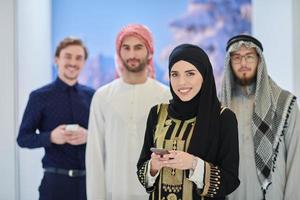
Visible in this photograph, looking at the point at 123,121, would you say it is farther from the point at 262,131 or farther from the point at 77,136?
the point at 262,131

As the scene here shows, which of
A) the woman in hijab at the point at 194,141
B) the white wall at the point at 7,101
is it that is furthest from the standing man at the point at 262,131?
the white wall at the point at 7,101

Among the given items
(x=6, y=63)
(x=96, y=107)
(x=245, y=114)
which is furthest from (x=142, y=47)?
(x=6, y=63)

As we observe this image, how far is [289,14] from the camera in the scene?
3.42 metres

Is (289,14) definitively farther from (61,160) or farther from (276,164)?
(61,160)

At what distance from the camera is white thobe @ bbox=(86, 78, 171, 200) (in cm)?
253

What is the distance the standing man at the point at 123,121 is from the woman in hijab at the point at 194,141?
23.8 inches

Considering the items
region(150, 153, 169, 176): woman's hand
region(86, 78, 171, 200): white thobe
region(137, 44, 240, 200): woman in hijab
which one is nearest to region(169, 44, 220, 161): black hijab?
region(137, 44, 240, 200): woman in hijab

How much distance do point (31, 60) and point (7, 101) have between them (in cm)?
49

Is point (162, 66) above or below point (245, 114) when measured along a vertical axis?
above

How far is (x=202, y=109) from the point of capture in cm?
185

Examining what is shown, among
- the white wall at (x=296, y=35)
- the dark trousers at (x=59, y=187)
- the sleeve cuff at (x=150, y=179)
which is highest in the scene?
the white wall at (x=296, y=35)

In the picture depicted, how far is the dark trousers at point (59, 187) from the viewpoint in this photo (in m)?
2.73

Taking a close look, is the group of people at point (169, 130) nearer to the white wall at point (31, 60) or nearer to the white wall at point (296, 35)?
the white wall at point (31, 60)

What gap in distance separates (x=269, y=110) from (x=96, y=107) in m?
1.07
